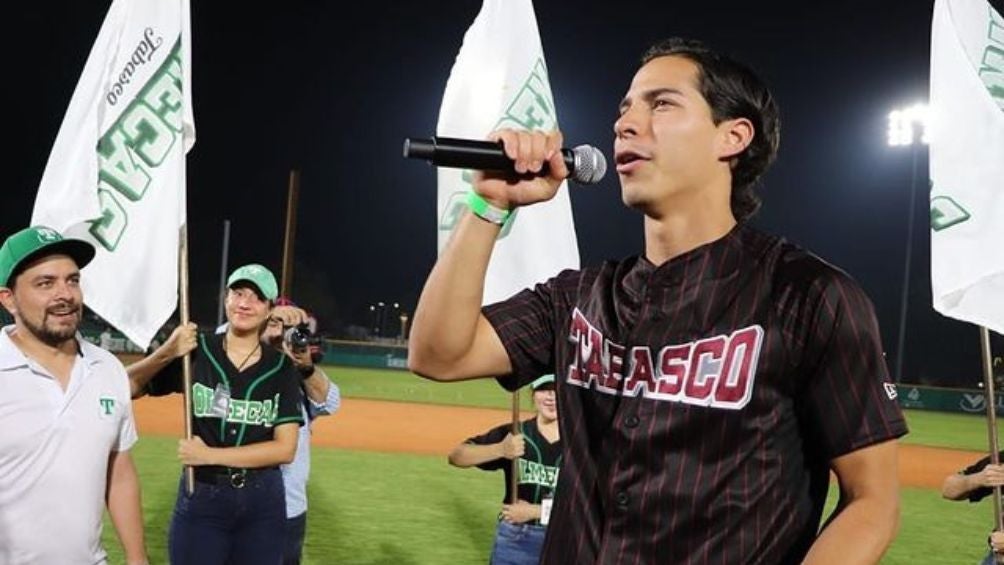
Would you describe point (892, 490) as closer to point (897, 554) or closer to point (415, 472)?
point (897, 554)

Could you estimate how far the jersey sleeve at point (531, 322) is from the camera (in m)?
2.32

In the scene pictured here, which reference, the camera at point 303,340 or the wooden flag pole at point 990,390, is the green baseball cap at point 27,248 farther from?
the wooden flag pole at point 990,390

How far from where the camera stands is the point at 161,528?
9328mm

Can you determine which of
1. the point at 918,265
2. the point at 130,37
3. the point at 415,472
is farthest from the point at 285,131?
the point at 130,37

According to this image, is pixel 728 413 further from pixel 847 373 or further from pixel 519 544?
pixel 519 544

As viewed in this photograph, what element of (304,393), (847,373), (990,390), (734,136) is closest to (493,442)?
(304,393)

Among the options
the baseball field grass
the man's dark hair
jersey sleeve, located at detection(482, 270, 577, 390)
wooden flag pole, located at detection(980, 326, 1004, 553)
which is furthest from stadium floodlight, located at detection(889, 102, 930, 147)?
jersey sleeve, located at detection(482, 270, 577, 390)

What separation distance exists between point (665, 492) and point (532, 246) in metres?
4.18

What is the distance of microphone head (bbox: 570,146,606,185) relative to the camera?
6.97 ft

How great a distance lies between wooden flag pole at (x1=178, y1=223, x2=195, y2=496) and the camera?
1.09 metres

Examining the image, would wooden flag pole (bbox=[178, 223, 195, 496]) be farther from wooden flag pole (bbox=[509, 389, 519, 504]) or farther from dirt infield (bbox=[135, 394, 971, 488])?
dirt infield (bbox=[135, 394, 971, 488])

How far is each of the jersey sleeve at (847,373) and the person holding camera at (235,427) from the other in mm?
4114

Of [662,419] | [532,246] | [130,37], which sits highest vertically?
[130,37]

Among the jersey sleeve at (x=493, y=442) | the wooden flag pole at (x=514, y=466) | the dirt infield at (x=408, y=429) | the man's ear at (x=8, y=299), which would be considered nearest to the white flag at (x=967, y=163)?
the wooden flag pole at (x=514, y=466)
